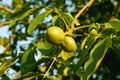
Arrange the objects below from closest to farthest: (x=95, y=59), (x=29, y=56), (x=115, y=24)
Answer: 1. (x=95, y=59)
2. (x=115, y=24)
3. (x=29, y=56)

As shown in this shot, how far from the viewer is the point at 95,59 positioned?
140 centimetres

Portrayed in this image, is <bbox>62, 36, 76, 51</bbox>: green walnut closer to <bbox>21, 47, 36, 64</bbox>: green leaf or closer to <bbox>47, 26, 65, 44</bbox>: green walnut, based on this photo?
<bbox>47, 26, 65, 44</bbox>: green walnut

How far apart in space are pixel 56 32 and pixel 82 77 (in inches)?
12.5

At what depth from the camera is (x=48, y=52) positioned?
1.71 metres

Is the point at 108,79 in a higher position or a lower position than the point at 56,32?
lower

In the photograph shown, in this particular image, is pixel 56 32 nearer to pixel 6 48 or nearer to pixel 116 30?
pixel 116 30


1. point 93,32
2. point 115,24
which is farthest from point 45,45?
point 115,24

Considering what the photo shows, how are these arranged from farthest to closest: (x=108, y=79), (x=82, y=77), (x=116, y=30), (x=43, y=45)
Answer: (x=108, y=79), (x=43, y=45), (x=116, y=30), (x=82, y=77)

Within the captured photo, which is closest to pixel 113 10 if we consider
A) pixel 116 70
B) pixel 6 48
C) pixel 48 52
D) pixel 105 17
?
pixel 105 17

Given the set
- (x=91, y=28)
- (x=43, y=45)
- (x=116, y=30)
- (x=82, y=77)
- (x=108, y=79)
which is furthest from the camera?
(x=108, y=79)

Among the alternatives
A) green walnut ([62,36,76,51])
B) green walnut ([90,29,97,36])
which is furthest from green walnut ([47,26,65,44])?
green walnut ([90,29,97,36])

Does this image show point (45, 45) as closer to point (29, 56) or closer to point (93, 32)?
point (29, 56)

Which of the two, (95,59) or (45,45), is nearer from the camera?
(95,59)

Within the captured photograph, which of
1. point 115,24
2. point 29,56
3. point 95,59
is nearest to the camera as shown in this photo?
point 95,59
